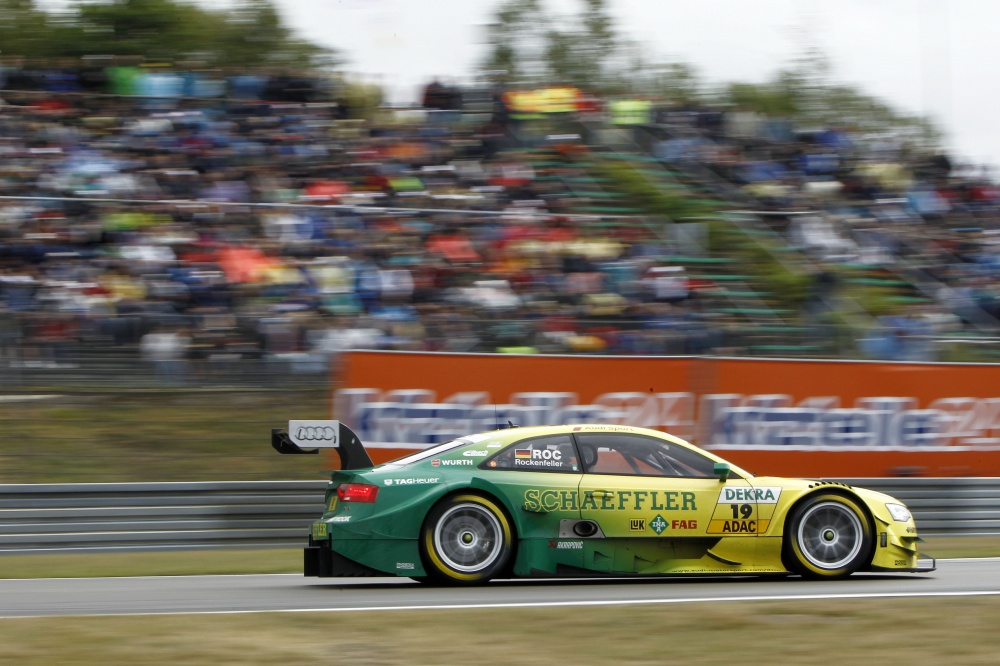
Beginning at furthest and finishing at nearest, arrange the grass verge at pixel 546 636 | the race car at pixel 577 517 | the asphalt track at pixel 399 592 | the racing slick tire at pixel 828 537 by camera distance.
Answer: the racing slick tire at pixel 828 537 < the race car at pixel 577 517 < the asphalt track at pixel 399 592 < the grass verge at pixel 546 636

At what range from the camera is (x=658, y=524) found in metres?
8.19

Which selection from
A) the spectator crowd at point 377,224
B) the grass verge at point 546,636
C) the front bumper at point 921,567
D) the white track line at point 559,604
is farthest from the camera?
the spectator crowd at point 377,224

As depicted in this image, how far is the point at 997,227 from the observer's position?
19.9 meters

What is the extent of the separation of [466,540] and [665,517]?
4.32ft

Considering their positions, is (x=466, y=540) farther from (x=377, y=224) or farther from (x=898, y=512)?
(x=377, y=224)

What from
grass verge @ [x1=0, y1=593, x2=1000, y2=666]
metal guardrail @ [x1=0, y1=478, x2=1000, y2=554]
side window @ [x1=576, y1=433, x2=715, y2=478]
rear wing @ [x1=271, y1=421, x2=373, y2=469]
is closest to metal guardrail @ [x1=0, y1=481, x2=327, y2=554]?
metal guardrail @ [x1=0, y1=478, x2=1000, y2=554]

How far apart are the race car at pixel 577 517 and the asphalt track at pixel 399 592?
0.16 metres

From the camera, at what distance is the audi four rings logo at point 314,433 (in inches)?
330

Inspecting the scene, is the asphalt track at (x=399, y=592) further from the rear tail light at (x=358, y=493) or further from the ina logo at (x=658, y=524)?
the rear tail light at (x=358, y=493)

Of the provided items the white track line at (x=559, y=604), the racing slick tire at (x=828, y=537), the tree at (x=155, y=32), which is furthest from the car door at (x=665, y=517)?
the tree at (x=155, y=32)

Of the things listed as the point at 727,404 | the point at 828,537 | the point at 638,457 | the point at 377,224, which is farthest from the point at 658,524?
the point at 377,224

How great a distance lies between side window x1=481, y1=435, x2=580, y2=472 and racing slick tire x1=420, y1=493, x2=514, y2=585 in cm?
33

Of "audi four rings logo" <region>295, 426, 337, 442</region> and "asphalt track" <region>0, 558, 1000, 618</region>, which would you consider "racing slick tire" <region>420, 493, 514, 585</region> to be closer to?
"asphalt track" <region>0, 558, 1000, 618</region>

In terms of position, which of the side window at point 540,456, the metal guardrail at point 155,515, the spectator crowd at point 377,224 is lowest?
the metal guardrail at point 155,515
